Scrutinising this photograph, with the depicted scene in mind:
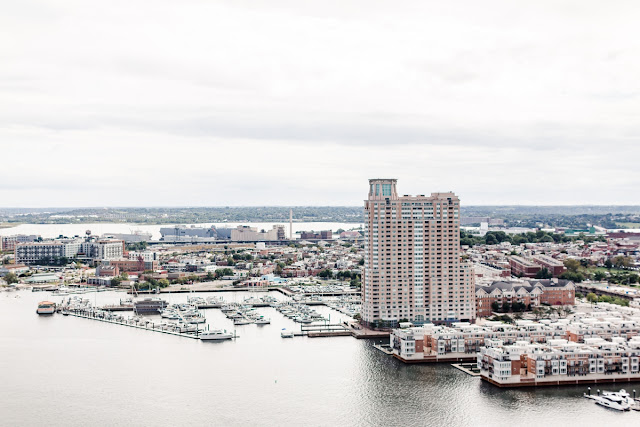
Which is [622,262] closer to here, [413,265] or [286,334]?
[413,265]

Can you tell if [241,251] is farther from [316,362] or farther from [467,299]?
[316,362]

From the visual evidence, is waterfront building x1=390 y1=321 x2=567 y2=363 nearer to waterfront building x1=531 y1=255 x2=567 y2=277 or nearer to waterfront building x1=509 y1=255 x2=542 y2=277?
waterfront building x1=509 y1=255 x2=542 y2=277

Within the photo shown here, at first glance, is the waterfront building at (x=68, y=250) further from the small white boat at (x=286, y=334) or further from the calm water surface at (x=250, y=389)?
the calm water surface at (x=250, y=389)

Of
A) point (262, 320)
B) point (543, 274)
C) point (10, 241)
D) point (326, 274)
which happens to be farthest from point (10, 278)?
point (543, 274)

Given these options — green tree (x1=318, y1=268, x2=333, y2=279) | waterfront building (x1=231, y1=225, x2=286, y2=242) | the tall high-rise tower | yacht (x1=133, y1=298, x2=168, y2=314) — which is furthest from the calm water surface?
waterfront building (x1=231, y1=225, x2=286, y2=242)

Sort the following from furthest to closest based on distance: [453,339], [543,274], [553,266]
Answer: [553,266]
[543,274]
[453,339]

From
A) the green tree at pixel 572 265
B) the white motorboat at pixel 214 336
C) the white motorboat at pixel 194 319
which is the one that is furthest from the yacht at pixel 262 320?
the green tree at pixel 572 265
